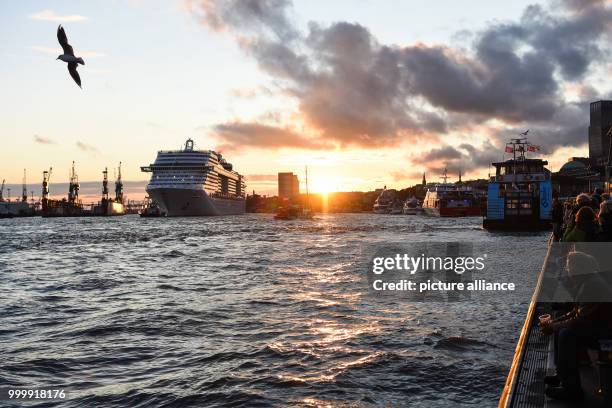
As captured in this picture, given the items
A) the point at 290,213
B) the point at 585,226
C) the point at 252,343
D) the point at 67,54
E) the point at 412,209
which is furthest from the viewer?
the point at 412,209

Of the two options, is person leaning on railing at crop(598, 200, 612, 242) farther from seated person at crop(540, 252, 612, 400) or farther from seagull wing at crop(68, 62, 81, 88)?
seagull wing at crop(68, 62, 81, 88)

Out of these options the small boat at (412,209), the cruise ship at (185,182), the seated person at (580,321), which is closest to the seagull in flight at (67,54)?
the seated person at (580,321)

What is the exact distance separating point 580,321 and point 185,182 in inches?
5032

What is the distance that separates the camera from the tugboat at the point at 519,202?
60.4 metres

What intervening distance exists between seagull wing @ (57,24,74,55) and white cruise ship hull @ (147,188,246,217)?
114899mm

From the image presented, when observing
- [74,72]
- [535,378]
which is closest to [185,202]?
[74,72]

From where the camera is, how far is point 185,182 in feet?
425

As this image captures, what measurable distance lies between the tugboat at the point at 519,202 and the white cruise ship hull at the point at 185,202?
82231mm

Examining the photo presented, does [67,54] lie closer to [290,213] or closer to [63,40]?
[63,40]

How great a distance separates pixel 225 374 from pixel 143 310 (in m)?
7.98

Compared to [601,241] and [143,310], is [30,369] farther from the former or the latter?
[601,241]

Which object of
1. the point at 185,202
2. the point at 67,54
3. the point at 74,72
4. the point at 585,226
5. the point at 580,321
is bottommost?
the point at 580,321

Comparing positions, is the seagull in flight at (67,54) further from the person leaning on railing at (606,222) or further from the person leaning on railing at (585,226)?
the person leaning on railing at (606,222)

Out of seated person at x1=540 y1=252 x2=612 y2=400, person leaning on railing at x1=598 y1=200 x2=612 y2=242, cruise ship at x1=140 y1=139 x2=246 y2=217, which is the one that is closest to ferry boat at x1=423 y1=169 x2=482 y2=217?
cruise ship at x1=140 y1=139 x2=246 y2=217
